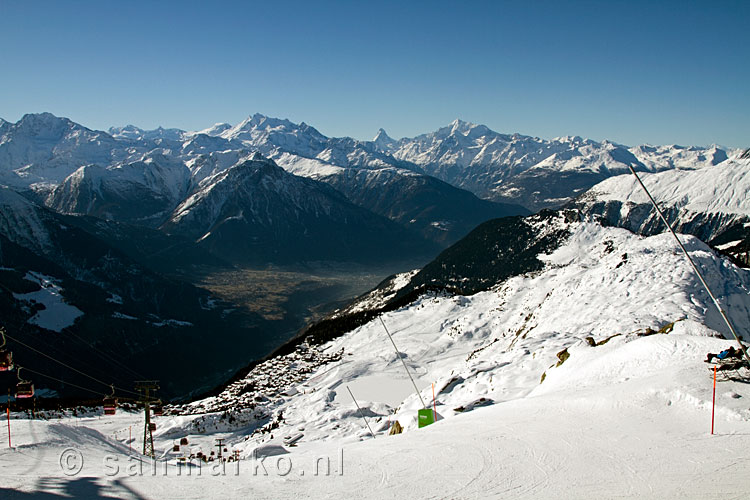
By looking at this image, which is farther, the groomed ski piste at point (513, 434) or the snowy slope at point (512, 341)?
the snowy slope at point (512, 341)

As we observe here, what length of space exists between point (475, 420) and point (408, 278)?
149 m

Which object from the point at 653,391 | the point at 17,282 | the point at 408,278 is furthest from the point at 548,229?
the point at 17,282

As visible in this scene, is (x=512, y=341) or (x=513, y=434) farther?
(x=512, y=341)

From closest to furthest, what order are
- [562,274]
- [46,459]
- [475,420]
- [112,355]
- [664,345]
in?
[46,459] → [475,420] → [664,345] → [562,274] → [112,355]

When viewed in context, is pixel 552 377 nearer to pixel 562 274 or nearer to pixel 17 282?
pixel 562 274

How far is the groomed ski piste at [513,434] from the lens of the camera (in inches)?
518

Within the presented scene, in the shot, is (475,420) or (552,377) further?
(552,377)

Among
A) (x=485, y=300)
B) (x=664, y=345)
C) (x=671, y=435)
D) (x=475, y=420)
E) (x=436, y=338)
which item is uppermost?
(x=485, y=300)

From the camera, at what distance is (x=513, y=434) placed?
57.4 feet

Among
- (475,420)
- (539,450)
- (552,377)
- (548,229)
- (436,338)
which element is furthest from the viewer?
(548,229)

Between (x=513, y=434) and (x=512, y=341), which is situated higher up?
(x=512, y=341)

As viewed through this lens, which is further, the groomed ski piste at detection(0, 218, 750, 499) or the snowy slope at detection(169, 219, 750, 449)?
the snowy slope at detection(169, 219, 750, 449)

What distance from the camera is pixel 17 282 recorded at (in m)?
140

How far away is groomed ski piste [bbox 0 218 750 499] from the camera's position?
13.1 meters
